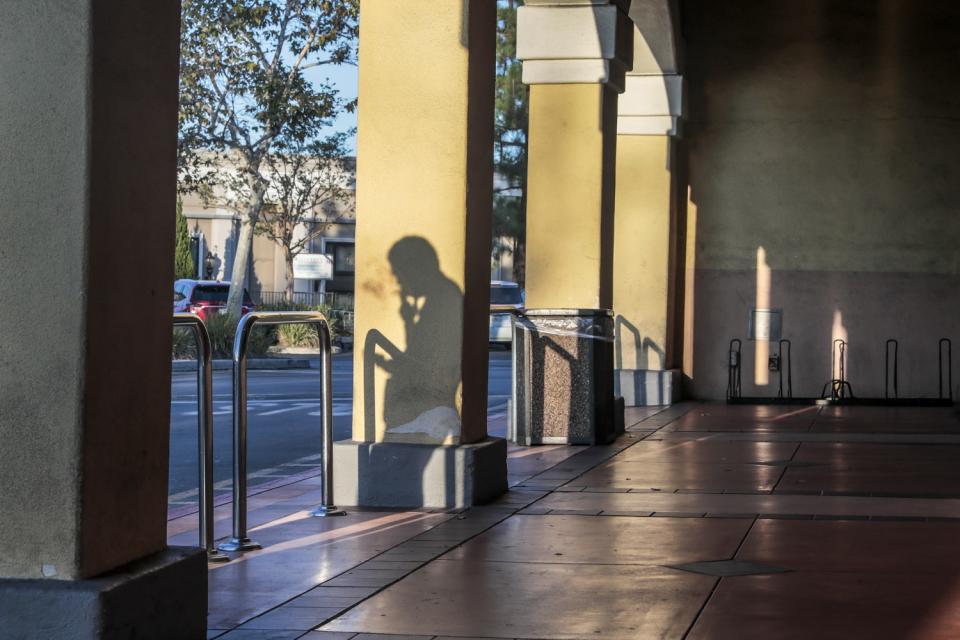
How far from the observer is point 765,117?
16.8m

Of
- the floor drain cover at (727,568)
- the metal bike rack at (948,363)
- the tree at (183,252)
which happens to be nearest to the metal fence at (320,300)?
the tree at (183,252)

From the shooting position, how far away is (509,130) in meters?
40.5

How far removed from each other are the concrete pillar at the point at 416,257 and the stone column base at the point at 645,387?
8378mm

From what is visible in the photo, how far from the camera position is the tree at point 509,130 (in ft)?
131

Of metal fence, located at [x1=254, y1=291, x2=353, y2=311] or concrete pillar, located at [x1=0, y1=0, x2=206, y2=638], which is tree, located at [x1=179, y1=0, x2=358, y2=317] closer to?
metal fence, located at [x1=254, y1=291, x2=353, y2=311]

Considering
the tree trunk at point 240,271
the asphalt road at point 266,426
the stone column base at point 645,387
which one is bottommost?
the asphalt road at point 266,426

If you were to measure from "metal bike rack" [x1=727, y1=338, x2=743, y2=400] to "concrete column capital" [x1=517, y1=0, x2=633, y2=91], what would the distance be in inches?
243

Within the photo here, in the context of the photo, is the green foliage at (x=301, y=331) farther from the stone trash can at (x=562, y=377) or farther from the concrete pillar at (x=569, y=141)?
the stone trash can at (x=562, y=377)

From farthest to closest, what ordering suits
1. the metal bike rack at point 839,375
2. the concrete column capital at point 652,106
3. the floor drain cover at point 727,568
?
the metal bike rack at point 839,375
the concrete column capital at point 652,106
the floor drain cover at point 727,568

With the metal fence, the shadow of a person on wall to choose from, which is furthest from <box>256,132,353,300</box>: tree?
the shadow of a person on wall

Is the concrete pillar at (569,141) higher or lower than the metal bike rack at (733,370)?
higher

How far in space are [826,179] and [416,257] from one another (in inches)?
403

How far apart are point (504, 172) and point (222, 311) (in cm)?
1211

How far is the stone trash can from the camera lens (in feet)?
36.5
